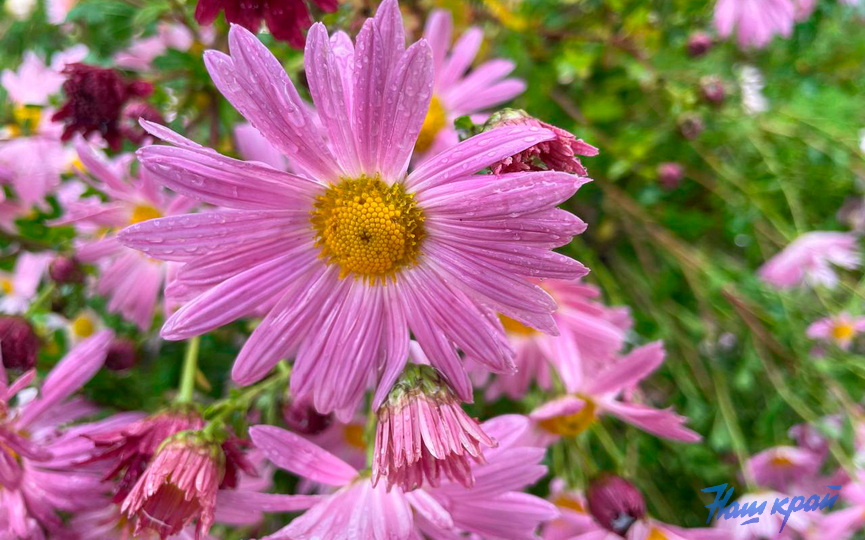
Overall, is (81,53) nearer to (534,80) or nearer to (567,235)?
(534,80)

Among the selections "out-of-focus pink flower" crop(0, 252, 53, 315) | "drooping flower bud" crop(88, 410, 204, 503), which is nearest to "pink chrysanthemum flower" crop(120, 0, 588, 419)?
"drooping flower bud" crop(88, 410, 204, 503)

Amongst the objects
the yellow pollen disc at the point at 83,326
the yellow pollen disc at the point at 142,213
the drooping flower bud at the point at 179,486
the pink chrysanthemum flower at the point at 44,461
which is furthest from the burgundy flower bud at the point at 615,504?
the yellow pollen disc at the point at 83,326

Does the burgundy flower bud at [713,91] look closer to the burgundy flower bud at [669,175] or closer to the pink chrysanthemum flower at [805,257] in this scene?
the burgundy flower bud at [669,175]

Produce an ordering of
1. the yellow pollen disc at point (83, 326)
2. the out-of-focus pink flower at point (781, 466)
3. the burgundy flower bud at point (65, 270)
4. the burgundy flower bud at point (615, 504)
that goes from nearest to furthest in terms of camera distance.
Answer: the burgundy flower bud at point (615, 504) < the burgundy flower bud at point (65, 270) < the out-of-focus pink flower at point (781, 466) < the yellow pollen disc at point (83, 326)

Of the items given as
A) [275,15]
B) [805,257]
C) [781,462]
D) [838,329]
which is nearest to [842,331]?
[838,329]

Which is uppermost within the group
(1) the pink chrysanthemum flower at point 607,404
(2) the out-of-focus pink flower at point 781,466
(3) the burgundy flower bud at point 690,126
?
(3) the burgundy flower bud at point 690,126
